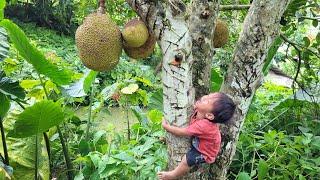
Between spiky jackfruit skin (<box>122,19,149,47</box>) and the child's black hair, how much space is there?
299mm

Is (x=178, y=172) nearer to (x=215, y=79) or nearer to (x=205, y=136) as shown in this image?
(x=205, y=136)

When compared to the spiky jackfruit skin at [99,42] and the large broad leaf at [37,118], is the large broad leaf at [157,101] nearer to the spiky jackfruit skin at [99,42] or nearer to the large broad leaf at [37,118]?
the large broad leaf at [37,118]

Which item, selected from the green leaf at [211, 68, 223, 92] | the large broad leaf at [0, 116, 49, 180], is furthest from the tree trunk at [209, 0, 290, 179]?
the large broad leaf at [0, 116, 49, 180]

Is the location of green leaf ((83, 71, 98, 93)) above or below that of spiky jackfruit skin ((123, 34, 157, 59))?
below

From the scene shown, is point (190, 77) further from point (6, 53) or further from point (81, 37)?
point (6, 53)

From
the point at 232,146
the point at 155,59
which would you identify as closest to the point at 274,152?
the point at 232,146

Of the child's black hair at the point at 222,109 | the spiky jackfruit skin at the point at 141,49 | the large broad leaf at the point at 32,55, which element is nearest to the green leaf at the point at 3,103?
the large broad leaf at the point at 32,55

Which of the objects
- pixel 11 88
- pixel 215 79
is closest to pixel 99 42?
pixel 11 88

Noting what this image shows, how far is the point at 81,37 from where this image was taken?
143 centimetres

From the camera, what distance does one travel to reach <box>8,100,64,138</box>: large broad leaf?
1837 millimetres

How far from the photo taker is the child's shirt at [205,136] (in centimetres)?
136

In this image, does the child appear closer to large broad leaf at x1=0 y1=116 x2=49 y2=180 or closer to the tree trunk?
the tree trunk

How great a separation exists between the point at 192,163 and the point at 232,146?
28 centimetres

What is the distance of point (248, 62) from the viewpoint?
58.7 inches
